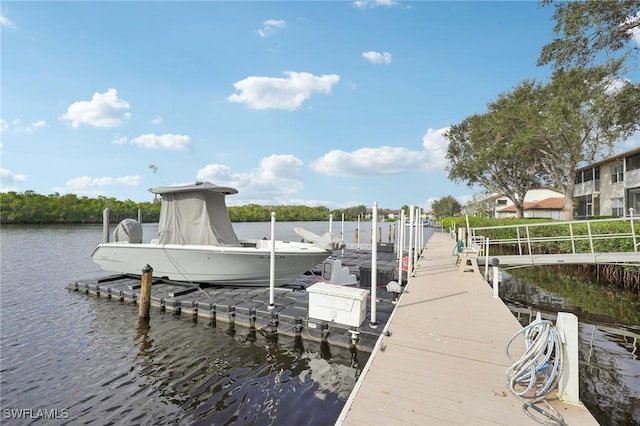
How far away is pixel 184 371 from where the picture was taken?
5.73 m

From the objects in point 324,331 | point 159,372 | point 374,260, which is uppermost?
point 374,260

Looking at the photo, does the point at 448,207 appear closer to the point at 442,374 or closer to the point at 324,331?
the point at 324,331

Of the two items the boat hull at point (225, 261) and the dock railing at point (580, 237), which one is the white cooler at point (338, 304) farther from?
the dock railing at point (580, 237)

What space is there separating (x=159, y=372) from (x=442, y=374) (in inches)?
189

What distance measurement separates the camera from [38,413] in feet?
15.0

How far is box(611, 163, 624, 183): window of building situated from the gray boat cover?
28.8m

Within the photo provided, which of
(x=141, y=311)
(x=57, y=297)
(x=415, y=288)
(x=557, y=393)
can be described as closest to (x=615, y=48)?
(x=415, y=288)

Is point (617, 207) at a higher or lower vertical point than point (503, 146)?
lower

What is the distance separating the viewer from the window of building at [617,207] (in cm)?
2378

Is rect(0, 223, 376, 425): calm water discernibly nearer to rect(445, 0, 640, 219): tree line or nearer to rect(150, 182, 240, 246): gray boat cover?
rect(150, 182, 240, 246): gray boat cover

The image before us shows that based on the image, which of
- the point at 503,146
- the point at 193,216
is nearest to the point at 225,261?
the point at 193,216

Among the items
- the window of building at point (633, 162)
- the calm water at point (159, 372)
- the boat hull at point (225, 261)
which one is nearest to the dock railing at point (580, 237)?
the boat hull at point (225, 261)

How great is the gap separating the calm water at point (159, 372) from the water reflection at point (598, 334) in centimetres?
371

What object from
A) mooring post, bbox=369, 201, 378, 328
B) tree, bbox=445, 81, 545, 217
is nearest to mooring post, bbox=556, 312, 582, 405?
mooring post, bbox=369, 201, 378, 328
